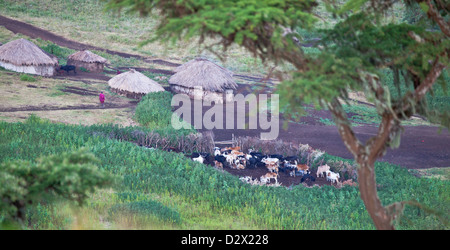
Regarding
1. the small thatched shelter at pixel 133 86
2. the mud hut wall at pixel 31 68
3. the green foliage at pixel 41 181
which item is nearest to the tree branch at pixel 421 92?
the green foliage at pixel 41 181

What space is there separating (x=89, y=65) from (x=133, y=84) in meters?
6.42

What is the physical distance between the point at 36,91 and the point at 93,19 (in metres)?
24.5

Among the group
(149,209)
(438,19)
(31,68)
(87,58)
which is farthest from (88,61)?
(438,19)

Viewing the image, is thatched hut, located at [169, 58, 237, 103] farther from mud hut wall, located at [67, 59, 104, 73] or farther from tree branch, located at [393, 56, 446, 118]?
tree branch, located at [393, 56, 446, 118]

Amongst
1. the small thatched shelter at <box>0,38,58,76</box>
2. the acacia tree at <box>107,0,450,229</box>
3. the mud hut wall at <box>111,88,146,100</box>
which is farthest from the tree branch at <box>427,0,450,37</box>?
the small thatched shelter at <box>0,38,58,76</box>

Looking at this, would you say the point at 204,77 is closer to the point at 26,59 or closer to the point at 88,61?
the point at 88,61

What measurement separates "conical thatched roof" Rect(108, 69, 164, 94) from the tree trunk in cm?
2071

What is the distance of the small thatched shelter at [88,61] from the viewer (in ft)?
103

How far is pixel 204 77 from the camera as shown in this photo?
28.2 meters

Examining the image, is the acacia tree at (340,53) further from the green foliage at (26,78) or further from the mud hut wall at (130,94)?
the green foliage at (26,78)

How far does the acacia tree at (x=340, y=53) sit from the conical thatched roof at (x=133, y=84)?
19.5 metres

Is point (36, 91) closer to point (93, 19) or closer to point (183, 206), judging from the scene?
point (183, 206)

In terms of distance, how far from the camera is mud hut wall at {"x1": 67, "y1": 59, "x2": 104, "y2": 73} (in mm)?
31578

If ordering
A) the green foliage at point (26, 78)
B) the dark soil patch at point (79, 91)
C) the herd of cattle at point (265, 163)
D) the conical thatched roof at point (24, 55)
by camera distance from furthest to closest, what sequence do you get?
the conical thatched roof at point (24, 55) → the green foliage at point (26, 78) → the dark soil patch at point (79, 91) → the herd of cattle at point (265, 163)
